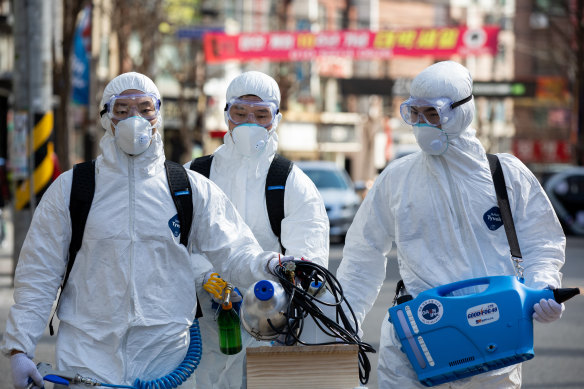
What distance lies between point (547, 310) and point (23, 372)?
6.11 feet

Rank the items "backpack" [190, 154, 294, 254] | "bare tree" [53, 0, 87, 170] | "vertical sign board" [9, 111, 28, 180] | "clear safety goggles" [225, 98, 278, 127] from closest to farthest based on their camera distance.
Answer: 1. "backpack" [190, 154, 294, 254]
2. "clear safety goggles" [225, 98, 278, 127]
3. "vertical sign board" [9, 111, 28, 180]
4. "bare tree" [53, 0, 87, 170]

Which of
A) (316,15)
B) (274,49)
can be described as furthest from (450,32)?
(316,15)

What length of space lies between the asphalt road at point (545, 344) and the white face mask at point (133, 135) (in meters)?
2.97

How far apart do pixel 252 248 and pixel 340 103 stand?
179 ft

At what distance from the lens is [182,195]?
4113mm

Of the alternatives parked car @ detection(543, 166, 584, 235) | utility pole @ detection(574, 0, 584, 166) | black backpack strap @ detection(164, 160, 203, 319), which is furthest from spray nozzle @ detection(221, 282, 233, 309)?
utility pole @ detection(574, 0, 584, 166)

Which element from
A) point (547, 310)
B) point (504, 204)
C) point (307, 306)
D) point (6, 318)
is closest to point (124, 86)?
point (307, 306)

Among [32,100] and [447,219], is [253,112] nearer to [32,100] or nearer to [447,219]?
[447,219]

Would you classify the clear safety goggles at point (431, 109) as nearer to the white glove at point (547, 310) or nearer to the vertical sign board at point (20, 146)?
the white glove at point (547, 310)

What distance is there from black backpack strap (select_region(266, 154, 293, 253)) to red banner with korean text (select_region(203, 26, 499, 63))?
26.4m

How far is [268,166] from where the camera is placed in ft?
17.3

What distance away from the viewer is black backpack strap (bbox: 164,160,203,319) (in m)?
4.09

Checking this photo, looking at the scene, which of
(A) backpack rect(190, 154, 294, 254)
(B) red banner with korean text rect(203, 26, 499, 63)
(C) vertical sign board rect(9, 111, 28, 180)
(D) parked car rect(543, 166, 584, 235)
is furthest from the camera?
(B) red banner with korean text rect(203, 26, 499, 63)

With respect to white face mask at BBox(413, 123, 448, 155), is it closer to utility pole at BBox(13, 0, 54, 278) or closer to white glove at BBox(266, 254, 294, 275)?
white glove at BBox(266, 254, 294, 275)
